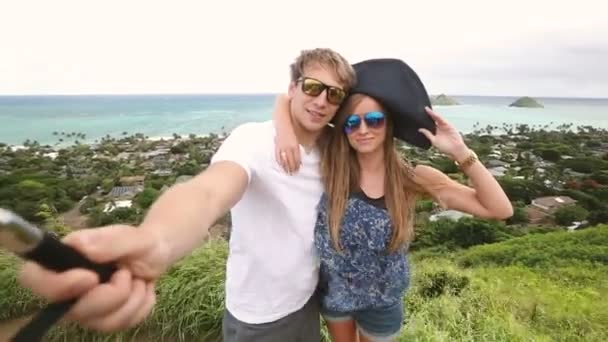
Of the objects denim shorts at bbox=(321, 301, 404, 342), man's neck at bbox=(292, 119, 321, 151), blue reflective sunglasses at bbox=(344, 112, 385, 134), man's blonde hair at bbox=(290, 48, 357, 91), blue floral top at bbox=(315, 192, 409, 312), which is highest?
man's blonde hair at bbox=(290, 48, 357, 91)

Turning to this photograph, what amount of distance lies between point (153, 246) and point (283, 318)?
3.29 feet

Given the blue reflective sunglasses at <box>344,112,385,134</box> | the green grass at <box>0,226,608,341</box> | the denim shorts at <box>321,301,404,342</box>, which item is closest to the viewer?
the blue reflective sunglasses at <box>344,112,385,134</box>

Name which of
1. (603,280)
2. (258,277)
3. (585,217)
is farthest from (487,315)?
(585,217)

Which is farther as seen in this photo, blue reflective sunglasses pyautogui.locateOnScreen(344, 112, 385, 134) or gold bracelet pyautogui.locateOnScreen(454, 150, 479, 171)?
gold bracelet pyautogui.locateOnScreen(454, 150, 479, 171)

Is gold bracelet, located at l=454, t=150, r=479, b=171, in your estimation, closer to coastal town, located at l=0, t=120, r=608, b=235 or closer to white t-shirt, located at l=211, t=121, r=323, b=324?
white t-shirt, located at l=211, t=121, r=323, b=324

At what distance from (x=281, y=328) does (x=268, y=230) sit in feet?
1.28

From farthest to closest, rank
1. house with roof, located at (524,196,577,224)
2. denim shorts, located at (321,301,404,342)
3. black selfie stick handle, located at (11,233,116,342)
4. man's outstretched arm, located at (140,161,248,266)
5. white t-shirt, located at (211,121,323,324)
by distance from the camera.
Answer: house with roof, located at (524,196,577,224), denim shorts, located at (321,301,404,342), white t-shirt, located at (211,121,323,324), man's outstretched arm, located at (140,161,248,266), black selfie stick handle, located at (11,233,116,342)

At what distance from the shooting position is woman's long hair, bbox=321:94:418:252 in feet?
5.38

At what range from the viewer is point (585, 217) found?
2272cm

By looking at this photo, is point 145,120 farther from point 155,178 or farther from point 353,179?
point 353,179

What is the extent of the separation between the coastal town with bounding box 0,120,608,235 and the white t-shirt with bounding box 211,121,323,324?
973 centimetres

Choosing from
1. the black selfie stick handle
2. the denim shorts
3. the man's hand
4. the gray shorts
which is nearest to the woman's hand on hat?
the denim shorts

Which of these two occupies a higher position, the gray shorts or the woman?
the woman

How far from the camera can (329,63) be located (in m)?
1.74
